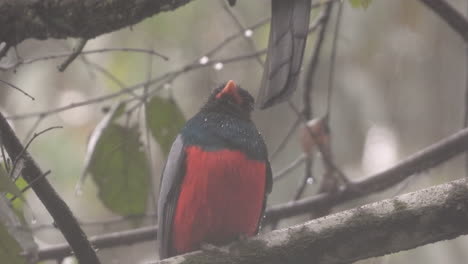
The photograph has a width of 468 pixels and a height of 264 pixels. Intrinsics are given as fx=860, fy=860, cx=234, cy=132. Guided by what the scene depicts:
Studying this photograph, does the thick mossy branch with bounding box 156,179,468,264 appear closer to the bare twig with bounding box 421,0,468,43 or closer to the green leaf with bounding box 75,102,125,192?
the green leaf with bounding box 75,102,125,192

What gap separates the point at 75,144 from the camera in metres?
6.43

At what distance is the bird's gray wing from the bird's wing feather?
0.82 metres

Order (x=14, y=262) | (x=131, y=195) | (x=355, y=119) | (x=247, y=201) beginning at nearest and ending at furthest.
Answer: (x=14, y=262) → (x=247, y=201) → (x=131, y=195) → (x=355, y=119)

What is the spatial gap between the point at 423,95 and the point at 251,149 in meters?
3.33

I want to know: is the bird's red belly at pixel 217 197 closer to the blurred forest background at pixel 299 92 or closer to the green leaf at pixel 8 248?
the green leaf at pixel 8 248

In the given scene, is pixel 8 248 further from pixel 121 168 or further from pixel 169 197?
pixel 121 168

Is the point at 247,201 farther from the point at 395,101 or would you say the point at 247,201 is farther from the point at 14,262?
the point at 395,101

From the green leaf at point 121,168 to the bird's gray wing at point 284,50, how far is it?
1.14m

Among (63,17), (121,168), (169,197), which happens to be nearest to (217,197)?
(169,197)

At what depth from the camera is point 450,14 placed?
388cm

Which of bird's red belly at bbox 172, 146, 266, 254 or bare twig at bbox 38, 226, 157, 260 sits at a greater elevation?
bird's red belly at bbox 172, 146, 266, 254

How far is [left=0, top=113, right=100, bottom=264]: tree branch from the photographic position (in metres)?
2.74

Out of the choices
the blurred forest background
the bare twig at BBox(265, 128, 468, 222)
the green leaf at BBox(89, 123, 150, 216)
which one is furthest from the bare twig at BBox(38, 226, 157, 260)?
the blurred forest background

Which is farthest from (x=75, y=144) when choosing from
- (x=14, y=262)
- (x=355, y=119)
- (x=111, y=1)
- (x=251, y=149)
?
(x=14, y=262)
